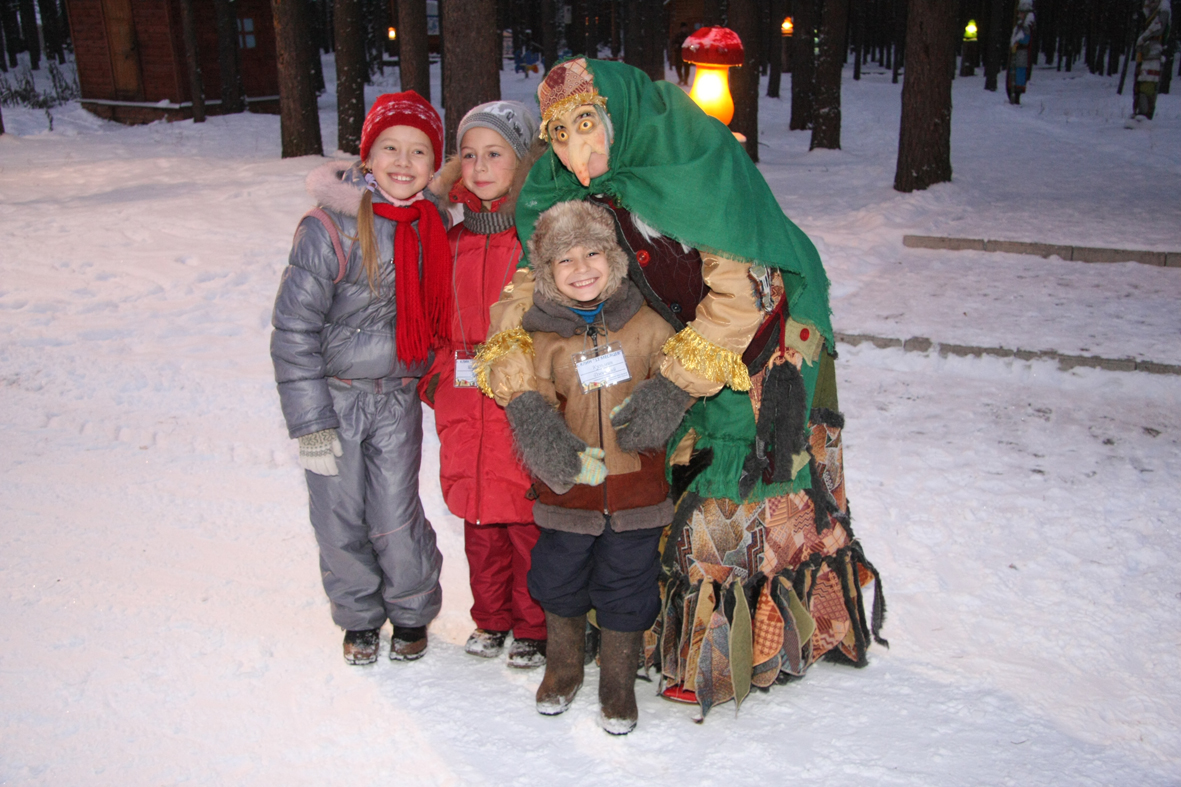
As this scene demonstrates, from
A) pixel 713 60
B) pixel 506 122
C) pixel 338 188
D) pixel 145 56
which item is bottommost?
pixel 338 188

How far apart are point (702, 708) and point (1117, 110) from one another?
25.3m

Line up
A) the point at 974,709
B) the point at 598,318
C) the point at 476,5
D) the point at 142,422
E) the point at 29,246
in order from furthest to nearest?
1. the point at 29,246
2. the point at 476,5
3. the point at 142,422
4. the point at 974,709
5. the point at 598,318

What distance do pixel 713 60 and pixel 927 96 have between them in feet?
15.7

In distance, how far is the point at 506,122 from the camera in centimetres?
291

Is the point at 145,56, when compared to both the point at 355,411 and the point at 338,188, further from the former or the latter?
the point at 355,411

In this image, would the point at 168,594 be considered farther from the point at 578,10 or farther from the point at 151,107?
the point at 578,10

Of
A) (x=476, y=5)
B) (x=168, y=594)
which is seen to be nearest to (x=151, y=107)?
(x=476, y=5)

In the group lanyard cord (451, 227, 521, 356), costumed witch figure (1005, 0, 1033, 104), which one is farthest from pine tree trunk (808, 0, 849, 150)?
lanyard cord (451, 227, 521, 356)

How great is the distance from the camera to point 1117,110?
22.8 meters

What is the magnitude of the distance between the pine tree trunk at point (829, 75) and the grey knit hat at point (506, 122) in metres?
13.6

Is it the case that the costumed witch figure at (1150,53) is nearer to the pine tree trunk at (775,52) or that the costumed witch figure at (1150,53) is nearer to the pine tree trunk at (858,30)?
the pine tree trunk at (775,52)

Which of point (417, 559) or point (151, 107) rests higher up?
point (151, 107)

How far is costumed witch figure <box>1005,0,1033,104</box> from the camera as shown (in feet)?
75.9

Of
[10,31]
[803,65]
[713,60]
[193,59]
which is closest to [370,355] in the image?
[713,60]
